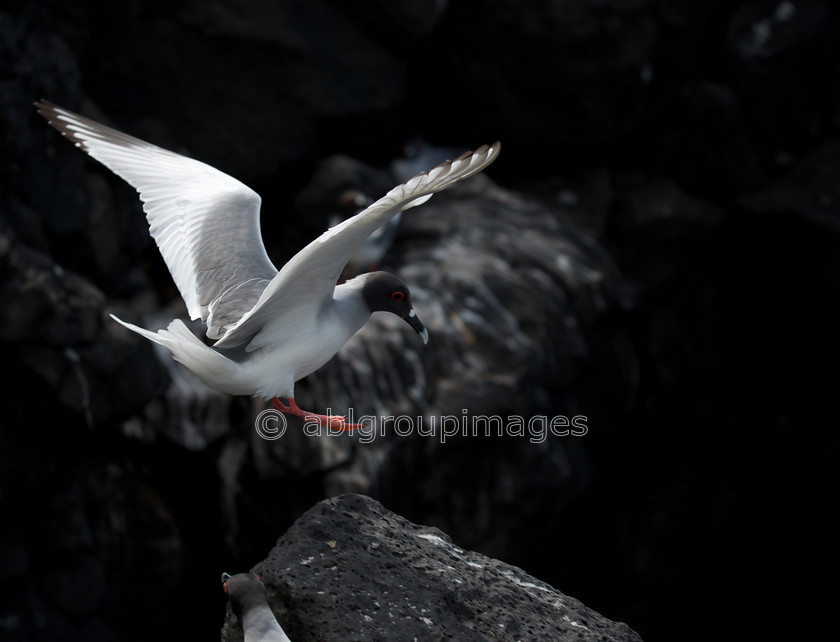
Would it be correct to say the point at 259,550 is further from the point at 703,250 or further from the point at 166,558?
the point at 703,250

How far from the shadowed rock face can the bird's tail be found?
66cm

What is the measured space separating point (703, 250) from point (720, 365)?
1.23 metres

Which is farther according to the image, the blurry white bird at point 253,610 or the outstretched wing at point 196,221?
the outstretched wing at point 196,221

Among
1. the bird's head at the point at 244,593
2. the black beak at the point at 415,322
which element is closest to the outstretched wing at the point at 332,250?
the black beak at the point at 415,322

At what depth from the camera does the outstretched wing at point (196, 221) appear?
4.38 metres

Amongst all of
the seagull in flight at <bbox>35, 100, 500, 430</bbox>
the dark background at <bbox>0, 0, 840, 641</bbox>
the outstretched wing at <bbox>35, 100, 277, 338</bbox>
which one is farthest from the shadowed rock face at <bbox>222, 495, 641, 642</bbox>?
the dark background at <bbox>0, 0, 840, 641</bbox>

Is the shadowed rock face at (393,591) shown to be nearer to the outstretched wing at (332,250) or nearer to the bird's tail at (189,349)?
the bird's tail at (189,349)

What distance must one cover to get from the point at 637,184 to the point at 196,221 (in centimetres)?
693

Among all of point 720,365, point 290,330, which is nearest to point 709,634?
point 720,365

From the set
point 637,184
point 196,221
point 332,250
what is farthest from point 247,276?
point 637,184

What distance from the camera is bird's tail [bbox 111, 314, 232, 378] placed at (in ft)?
11.6

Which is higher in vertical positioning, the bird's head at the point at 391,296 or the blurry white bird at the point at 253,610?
the bird's head at the point at 391,296

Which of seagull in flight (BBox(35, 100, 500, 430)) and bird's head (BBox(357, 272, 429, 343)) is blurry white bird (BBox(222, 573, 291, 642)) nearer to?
seagull in flight (BBox(35, 100, 500, 430))

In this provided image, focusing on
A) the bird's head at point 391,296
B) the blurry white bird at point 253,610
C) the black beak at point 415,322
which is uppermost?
the bird's head at point 391,296
